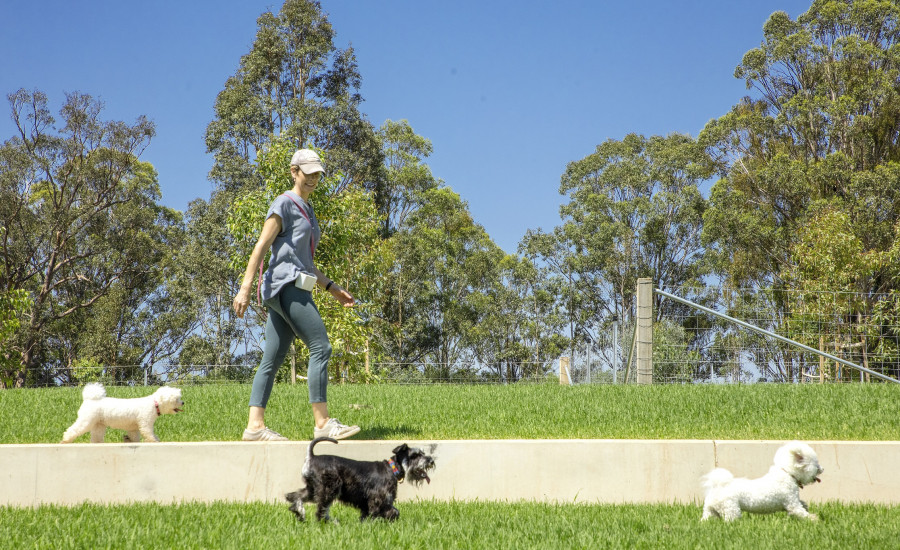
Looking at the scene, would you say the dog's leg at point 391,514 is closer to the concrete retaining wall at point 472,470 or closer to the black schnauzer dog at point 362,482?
the black schnauzer dog at point 362,482

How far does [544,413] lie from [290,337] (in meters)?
2.64

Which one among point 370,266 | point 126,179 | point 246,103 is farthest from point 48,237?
point 370,266

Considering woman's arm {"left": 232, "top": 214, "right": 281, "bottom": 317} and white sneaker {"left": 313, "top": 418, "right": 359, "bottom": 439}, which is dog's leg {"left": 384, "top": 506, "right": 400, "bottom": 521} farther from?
woman's arm {"left": 232, "top": 214, "right": 281, "bottom": 317}

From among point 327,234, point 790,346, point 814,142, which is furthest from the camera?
point 814,142

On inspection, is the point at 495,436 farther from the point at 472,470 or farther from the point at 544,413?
the point at 544,413

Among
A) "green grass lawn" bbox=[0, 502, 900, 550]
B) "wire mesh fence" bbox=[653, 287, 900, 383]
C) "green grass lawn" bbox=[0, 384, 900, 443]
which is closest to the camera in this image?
"green grass lawn" bbox=[0, 502, 900, 550]

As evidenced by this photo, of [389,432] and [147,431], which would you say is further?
[389,432]

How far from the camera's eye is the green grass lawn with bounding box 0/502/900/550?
4.05m

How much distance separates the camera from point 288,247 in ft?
18.6

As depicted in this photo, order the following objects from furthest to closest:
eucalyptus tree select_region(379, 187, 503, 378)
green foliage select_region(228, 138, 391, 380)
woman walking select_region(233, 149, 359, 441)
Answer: eucalyptus tree select_region(379, 187, 503, 378)
green foliage select_region(228, 138, 391, 380)
woman walking select_region(233, 149, 359, 441)

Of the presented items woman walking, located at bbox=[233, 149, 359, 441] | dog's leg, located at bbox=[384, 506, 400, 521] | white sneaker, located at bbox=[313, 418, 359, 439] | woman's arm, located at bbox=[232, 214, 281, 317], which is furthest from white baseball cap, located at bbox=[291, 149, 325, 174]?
dog's leg, located at bbox=[384, 506, 400, 521]

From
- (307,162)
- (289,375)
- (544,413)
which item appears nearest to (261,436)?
(307,162)

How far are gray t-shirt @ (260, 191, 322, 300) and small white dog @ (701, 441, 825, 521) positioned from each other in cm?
314

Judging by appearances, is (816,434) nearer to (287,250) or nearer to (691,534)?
(691,534)
